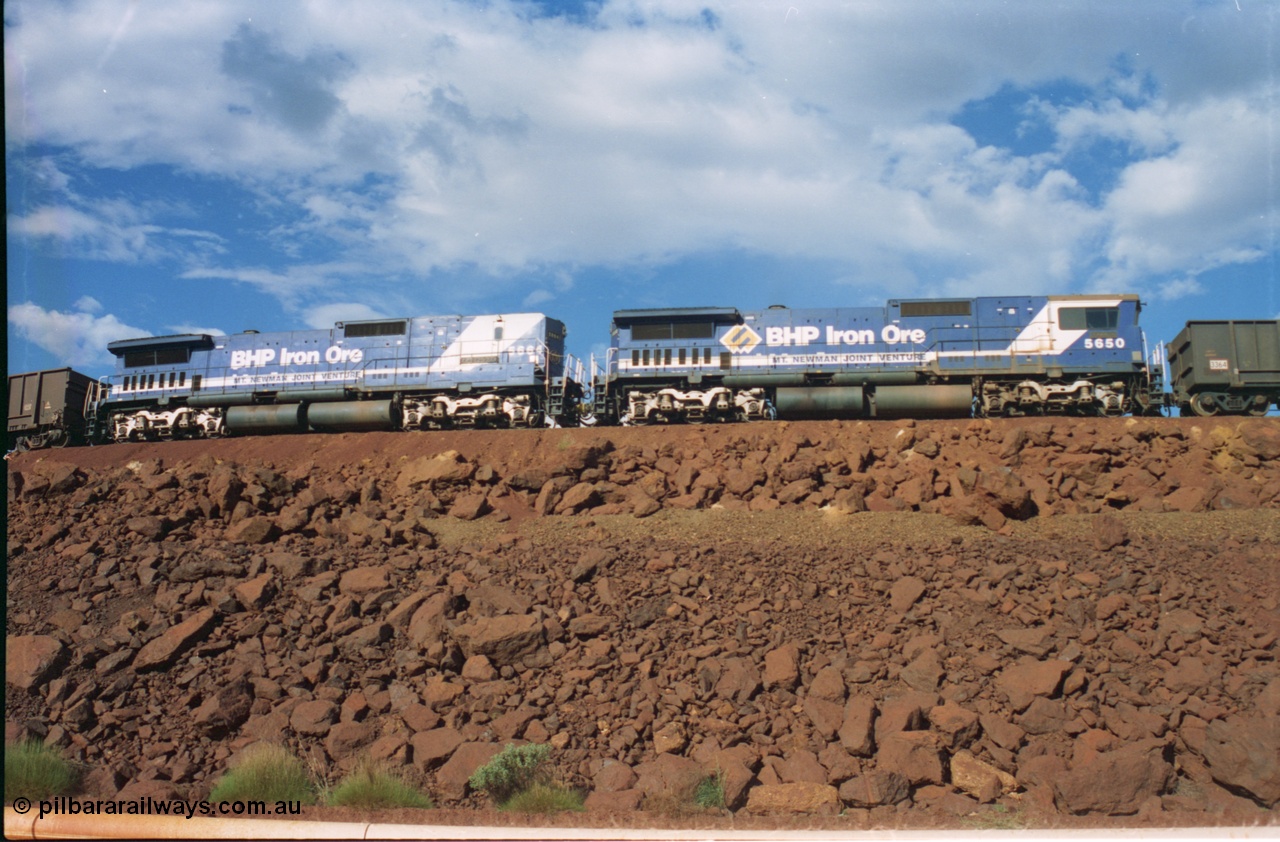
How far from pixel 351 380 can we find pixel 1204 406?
72.7 ft

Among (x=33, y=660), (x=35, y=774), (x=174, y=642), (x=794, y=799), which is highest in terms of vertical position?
(x=174, y=642)

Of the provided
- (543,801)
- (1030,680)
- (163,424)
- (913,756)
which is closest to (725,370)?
(1030,680)

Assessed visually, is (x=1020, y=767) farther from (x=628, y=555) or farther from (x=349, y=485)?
(x=349, y=485)

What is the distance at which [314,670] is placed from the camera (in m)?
9.31

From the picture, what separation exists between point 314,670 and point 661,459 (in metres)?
8.42

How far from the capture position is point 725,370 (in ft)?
70.2

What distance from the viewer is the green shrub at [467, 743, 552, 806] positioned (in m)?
7.45

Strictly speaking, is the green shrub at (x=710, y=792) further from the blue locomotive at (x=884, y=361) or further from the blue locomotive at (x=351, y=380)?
the blue locomotive at (x=351, y=380)

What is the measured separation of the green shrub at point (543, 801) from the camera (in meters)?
7.06

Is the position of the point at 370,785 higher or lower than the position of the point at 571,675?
lower

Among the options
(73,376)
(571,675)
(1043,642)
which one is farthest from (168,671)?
(73,376)

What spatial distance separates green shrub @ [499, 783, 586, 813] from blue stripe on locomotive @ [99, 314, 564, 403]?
1549 cm

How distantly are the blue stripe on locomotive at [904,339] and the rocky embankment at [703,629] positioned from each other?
5431mm

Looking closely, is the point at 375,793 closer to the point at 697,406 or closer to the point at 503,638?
the point at 503,638
